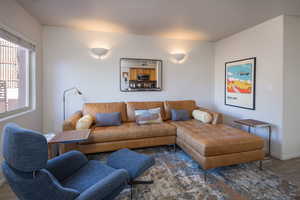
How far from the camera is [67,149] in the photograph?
244 cm

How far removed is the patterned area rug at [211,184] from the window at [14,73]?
2055 millimetres

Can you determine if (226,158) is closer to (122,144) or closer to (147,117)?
(147,117)

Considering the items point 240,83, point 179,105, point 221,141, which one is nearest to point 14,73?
point 179,105

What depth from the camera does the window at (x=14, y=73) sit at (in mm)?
2105

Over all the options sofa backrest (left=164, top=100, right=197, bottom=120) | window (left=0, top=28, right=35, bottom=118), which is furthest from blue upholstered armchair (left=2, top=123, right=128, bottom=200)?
sofa backrest (left=164, top=100, right=197, bottom=120)

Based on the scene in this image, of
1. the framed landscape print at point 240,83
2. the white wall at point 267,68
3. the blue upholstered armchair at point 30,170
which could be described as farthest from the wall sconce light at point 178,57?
the blue upholstered armchair at point 30,170

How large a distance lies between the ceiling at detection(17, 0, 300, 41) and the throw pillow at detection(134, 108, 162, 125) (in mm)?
1738

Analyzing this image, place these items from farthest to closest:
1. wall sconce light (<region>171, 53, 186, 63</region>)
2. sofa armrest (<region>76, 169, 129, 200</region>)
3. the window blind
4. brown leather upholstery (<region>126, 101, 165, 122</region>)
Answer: wall sconce light (<region>171, 53, 186, 63</region>) → brown leather upholstery (<region>126, 101, 165, 122</region>) → the window blind → sofa armrest (<region>76, 169, 129, 200</region>)

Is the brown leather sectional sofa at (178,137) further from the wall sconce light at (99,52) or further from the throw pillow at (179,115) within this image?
the wall sconce light at (99,52)

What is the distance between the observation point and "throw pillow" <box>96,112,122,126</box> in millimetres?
2947

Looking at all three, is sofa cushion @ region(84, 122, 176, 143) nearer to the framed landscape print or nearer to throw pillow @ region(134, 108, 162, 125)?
throw pillow @ region(134, 108, 162, 125)

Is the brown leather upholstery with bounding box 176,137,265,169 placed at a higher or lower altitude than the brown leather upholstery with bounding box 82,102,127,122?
lower

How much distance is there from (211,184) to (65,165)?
5.70ft

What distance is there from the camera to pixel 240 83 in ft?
11.2
